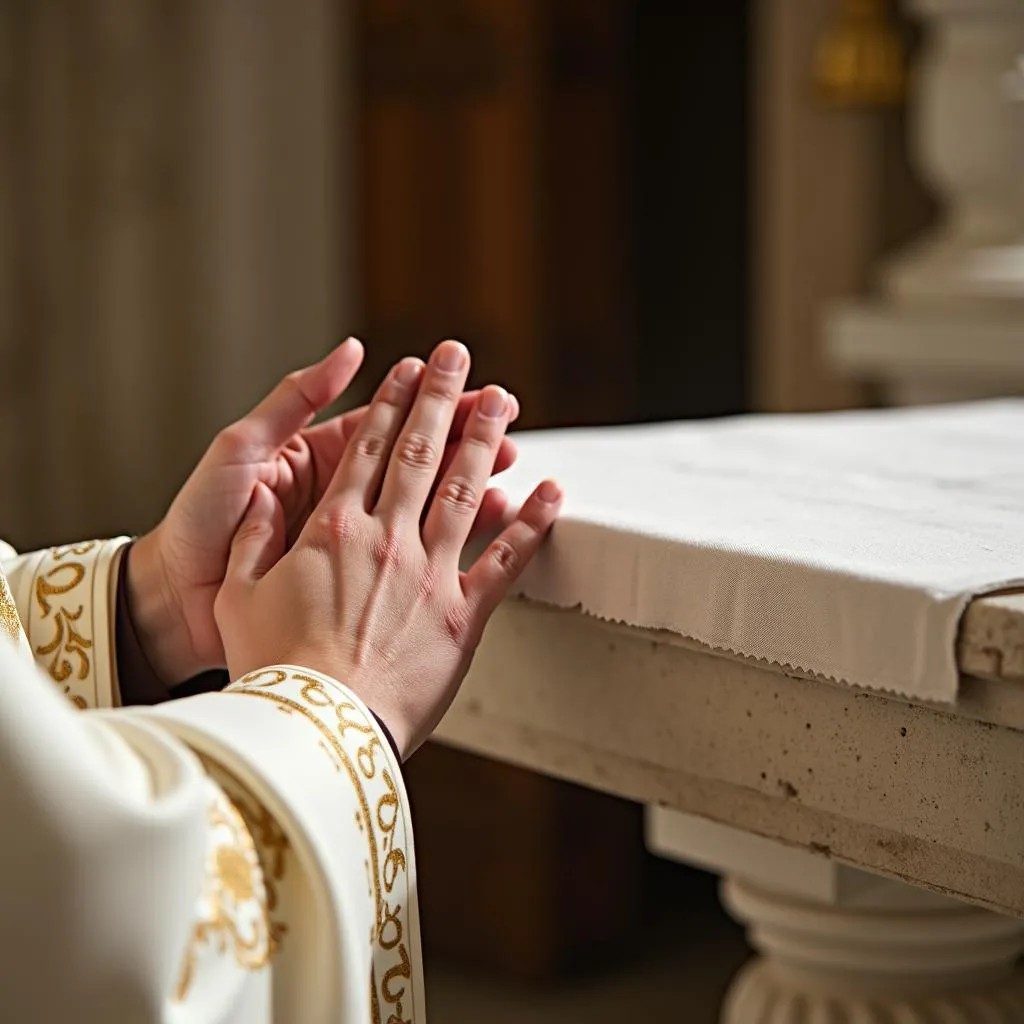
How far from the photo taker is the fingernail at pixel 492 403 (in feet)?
→ 2.87

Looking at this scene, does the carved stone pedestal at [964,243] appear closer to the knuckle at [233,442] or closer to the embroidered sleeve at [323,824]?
the knuckle at [233,442]

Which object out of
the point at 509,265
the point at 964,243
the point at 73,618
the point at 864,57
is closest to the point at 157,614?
the point at 73,618

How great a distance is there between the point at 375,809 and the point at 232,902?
0.27ft

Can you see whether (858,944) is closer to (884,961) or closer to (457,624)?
(884,961)

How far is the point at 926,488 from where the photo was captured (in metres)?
0.94

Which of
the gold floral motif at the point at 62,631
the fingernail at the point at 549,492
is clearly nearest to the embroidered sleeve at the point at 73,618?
the gold floral motif at the point at 62,631

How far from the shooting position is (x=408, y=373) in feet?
2.95

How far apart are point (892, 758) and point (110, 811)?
1.04 ft

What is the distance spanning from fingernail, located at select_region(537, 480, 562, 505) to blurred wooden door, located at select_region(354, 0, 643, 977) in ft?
5.62

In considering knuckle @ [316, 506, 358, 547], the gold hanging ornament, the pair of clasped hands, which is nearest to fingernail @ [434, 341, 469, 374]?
the pair of clasped hands

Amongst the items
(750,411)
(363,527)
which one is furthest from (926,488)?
(750,411)

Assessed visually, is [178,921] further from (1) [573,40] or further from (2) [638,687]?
(1) [573,40]

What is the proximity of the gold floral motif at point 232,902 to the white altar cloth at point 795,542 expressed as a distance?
0.74ft

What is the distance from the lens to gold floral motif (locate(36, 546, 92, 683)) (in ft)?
3.02
